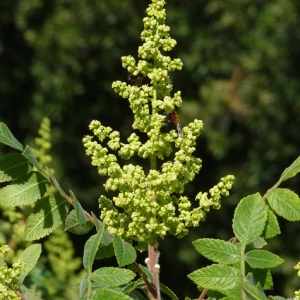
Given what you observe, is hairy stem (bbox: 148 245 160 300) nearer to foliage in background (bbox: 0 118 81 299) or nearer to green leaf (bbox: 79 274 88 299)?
green leaf (bbox: 79 274 88 299)

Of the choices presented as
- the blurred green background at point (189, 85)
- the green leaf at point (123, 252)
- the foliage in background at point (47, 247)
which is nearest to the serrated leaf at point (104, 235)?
the green leaf at point (123, 252)

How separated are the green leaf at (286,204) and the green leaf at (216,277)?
0.15 meters

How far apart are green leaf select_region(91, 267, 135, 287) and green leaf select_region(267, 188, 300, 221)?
27 centimetres

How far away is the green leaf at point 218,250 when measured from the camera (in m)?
1.19

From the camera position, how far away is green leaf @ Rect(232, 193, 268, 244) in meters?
1.21

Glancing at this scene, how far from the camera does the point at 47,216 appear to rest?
126 centimetres

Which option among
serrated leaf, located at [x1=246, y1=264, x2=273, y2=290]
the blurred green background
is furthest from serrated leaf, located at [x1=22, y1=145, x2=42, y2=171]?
the blurred green background

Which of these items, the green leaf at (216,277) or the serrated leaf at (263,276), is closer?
the green leaf at (216,277)

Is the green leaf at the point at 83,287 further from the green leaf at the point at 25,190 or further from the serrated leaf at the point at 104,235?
the green leaf at the point at 25,190

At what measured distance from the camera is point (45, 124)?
1933 mm

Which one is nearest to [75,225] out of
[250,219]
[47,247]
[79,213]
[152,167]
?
[79,213]

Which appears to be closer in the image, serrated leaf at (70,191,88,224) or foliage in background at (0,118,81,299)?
serrated leaf at (70,191,88,224)

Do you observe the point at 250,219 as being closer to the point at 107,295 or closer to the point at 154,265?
the point at 154,265

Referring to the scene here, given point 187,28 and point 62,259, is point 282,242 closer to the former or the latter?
point 187,28
